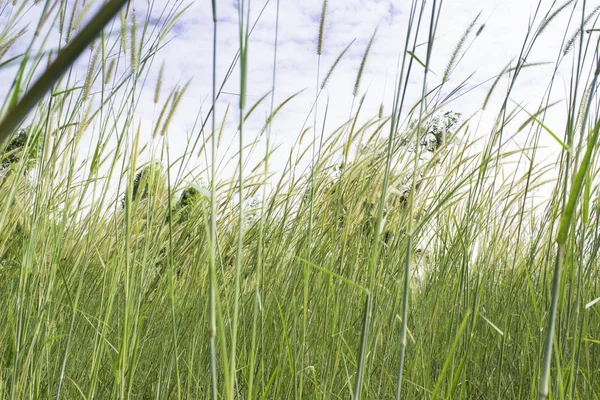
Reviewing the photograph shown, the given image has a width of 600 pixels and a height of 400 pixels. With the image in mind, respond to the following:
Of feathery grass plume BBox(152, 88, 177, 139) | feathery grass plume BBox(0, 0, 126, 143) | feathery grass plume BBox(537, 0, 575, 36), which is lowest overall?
feathery grass plume BBox(0, 0, 126, 143)

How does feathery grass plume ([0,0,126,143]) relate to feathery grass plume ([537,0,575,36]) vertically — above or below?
below

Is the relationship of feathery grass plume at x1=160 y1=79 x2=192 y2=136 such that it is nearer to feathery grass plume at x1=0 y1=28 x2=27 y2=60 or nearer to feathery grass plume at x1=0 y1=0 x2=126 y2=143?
feathery grass plume at x1=0 y1=28 x2=27 y2=60

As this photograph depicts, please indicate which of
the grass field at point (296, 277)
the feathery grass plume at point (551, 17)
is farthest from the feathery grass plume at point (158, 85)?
the feathery grass plume at point (551, 17)

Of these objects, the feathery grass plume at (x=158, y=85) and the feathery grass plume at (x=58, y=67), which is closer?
the feathery grass plume at (x=58, y=67)

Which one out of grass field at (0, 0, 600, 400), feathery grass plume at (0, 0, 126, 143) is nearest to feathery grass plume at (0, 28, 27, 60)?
grass field at (0, 0, 600, 400)

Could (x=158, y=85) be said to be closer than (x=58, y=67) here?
No

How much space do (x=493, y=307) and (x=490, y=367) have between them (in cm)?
20

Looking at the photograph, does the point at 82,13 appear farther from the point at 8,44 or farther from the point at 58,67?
the point at 58,67

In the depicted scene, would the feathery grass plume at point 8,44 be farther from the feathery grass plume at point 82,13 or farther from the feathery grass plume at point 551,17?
the feathery grass plume at point 551,17

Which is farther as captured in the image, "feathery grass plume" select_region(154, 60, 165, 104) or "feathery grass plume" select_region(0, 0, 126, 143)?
"feathery grass plume" select_region(154, 60, 165, 104)

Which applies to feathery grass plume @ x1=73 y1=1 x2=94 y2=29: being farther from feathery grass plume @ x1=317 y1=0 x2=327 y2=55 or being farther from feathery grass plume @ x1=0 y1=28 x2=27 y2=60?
feathery grass plume @ x1=317 y1=0 x2=327 y2=55

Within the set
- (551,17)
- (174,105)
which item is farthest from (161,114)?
(551,17)

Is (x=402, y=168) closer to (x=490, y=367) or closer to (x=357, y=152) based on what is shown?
(x=357, y=152)

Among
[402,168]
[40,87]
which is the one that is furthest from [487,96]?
[40,87]
